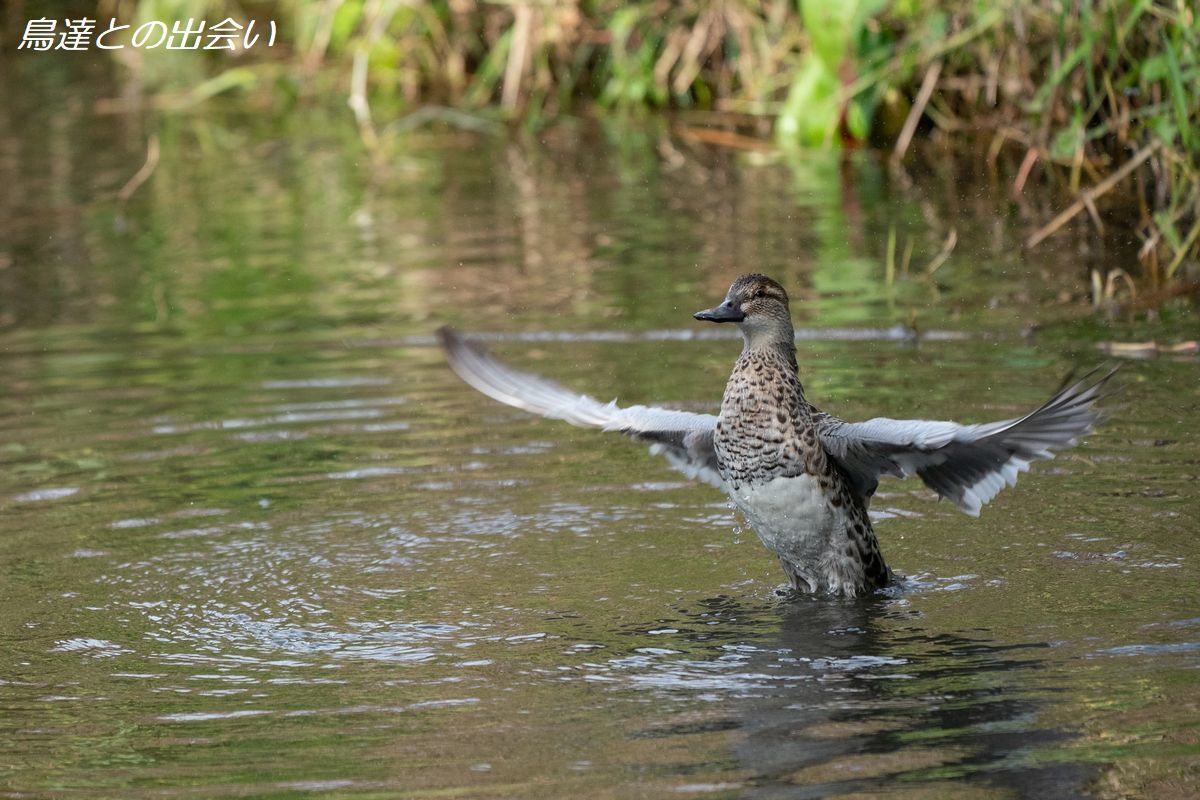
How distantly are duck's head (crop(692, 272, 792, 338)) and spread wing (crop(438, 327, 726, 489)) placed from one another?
1.34 feet

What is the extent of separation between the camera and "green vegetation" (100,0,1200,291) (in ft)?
30.7

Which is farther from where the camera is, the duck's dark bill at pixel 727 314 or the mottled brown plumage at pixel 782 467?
the duck's dark bill at pixel 727 314

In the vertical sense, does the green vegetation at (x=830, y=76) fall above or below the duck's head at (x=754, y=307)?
above

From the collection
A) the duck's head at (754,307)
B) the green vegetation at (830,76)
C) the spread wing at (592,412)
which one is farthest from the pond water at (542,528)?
the duck's head at (754,307)

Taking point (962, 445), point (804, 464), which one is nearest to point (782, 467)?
point (804, 464)

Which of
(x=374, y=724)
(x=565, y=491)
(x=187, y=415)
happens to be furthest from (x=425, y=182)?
(x=374, y=724)

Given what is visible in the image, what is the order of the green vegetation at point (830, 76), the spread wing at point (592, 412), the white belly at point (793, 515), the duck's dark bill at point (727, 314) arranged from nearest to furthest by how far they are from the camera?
the white belly at point (793, 515)
the duck's dark bill at point (727, 314)
the spread wing at point (592, 412)
the green vegetation at point (830, 76)

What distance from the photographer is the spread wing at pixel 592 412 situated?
6.11 meters

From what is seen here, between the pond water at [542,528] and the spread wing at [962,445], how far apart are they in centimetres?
37

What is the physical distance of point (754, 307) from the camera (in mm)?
5836

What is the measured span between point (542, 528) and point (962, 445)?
1747 millimetres

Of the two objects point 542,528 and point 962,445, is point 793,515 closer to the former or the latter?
point 962,445

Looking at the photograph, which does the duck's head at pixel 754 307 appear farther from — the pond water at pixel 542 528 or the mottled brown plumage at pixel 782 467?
the pond water at pixel 542 528

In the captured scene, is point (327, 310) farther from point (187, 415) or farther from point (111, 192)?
point (111, 192)
